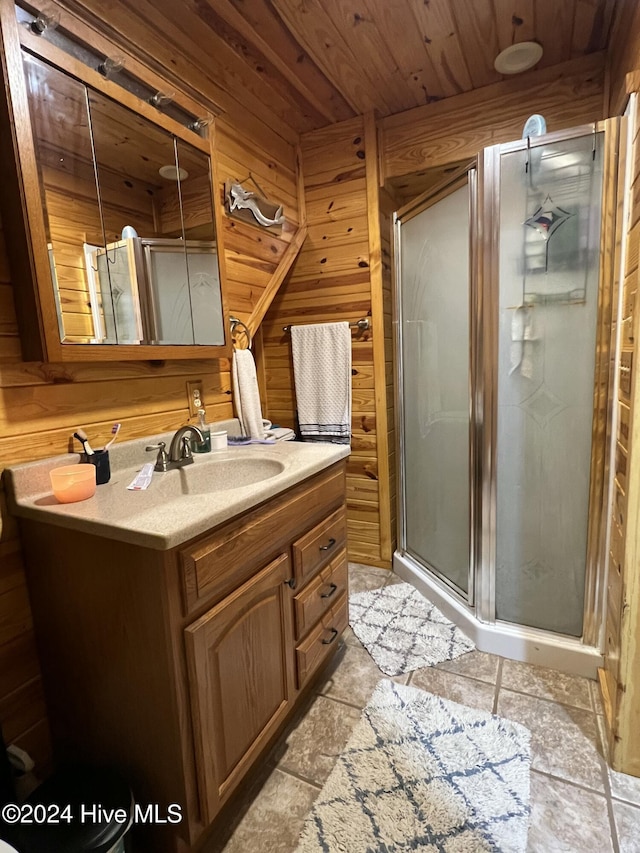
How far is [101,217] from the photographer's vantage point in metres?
1.19

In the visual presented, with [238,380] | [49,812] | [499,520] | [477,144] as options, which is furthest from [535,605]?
[477,144]

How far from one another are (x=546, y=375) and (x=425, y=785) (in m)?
1.36

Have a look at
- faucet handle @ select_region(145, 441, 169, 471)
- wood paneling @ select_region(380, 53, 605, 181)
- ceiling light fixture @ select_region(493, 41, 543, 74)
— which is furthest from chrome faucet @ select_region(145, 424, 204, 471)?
ceiling light fixture @ select_region(493, 41, 543, 74)

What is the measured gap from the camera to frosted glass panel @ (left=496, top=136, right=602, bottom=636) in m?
1.46

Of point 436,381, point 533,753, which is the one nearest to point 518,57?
point 436,381

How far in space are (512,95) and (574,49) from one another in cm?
24

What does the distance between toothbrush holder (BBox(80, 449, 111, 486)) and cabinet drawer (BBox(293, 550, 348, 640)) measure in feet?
2.12

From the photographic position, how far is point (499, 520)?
5.52 feet

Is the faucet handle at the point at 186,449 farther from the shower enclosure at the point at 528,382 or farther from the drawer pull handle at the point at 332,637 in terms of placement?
the shower enclosure at the point at 528,382

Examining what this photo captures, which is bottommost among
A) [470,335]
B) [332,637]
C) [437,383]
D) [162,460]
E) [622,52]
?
[332,637]

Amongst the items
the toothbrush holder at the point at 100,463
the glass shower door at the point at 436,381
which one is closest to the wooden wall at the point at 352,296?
the glass shower door at the point at 436,381

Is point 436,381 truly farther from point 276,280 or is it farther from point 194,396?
point 194,396

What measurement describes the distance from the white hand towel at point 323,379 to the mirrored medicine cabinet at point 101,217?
736mm

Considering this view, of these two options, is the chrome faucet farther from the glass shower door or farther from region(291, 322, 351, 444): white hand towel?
the glass shower door
